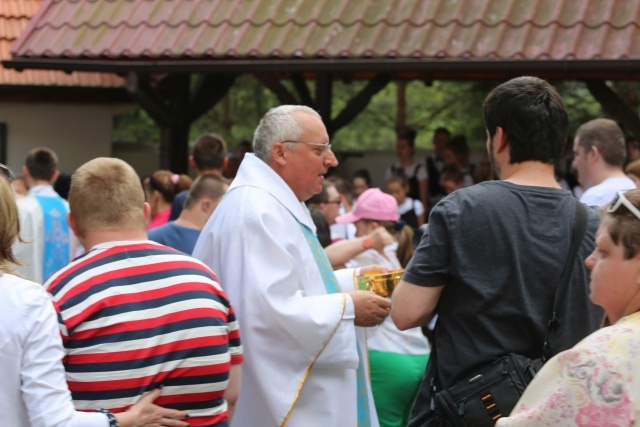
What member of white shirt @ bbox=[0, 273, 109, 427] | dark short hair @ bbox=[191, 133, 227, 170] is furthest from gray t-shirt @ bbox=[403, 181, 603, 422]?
→ dark short hair @ bbox=[191, 133, 227, 170]

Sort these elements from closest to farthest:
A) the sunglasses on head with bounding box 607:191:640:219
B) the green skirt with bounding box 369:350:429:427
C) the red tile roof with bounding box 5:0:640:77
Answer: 1. the sunglasses on head with bounding box 607:191:640:219
2. the green skirt with bounding box 369:350:429:427
3. the red tile roof with bounding box 5:0:640:77

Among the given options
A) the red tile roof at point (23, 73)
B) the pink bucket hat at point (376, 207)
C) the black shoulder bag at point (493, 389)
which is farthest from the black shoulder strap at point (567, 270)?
the red tile roof at point (23, 73)

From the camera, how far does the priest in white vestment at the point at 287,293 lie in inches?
164

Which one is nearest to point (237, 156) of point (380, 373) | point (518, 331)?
point (380, 373)

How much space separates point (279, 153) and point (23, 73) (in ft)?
28.1

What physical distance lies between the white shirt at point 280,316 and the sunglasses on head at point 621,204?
1.63m

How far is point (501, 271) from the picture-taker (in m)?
3.52

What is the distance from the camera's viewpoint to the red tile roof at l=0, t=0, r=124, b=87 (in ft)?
40.2

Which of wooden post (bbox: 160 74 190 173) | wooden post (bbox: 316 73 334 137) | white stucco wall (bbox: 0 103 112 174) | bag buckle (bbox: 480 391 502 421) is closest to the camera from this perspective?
bag buckle (bbox: 480 391 502 421)

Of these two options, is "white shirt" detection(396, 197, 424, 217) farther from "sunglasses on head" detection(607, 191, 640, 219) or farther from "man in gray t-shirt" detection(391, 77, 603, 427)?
"sunglasses on head" detection(607, 191, 640, 219)

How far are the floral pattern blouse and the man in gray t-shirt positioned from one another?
929 millimetres

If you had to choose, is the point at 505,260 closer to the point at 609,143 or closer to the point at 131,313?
the point at 131,313

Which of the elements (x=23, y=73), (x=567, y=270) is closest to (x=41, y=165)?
(x=23, y=73)

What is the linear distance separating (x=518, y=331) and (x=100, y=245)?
1379 mm
